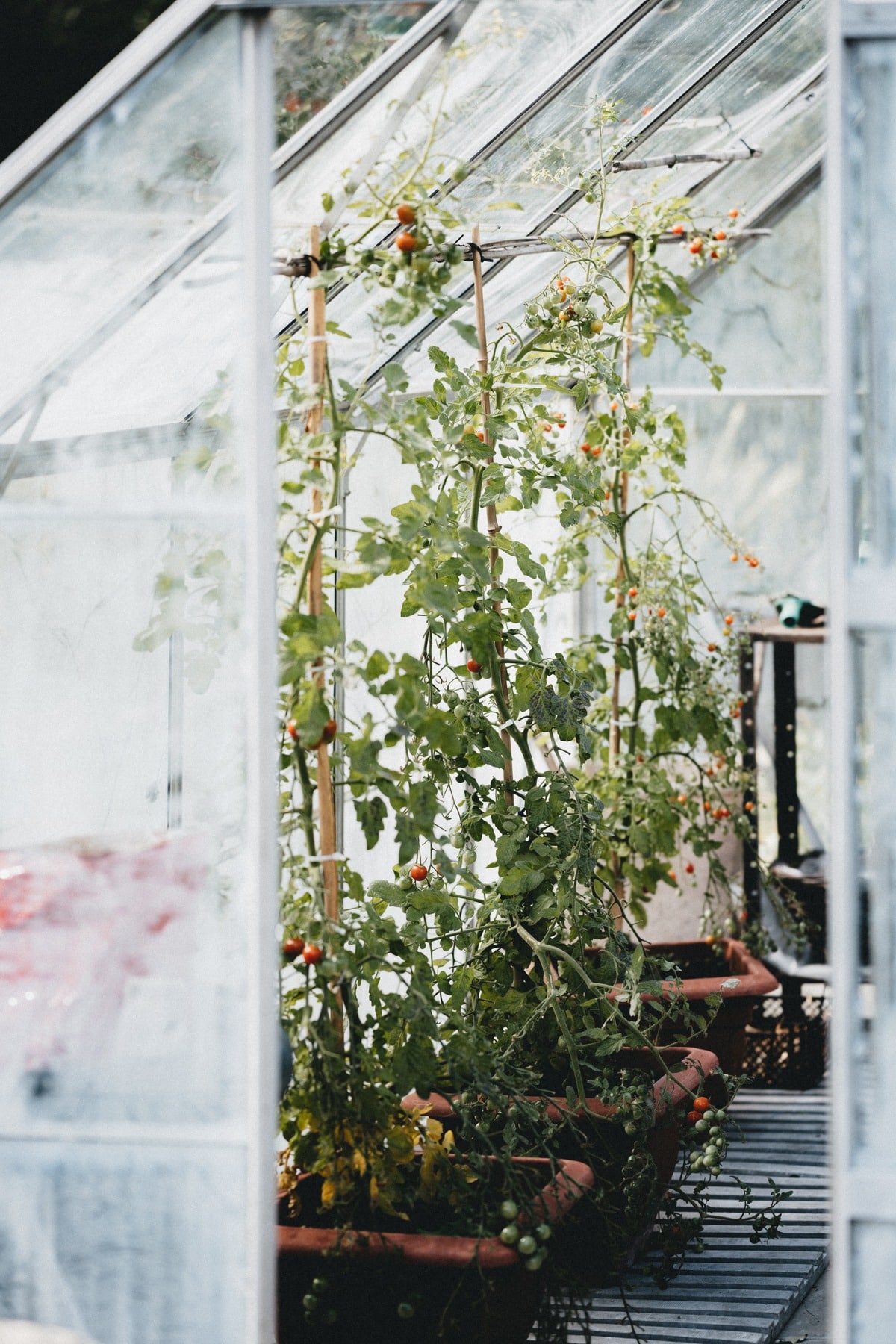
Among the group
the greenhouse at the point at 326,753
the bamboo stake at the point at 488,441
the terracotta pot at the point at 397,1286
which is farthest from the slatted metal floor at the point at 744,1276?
the bamboo stake at the point at 488,441

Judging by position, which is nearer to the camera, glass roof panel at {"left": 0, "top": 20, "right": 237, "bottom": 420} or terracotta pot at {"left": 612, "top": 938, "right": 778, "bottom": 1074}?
glass roof panel at {"left": 0, "top": 20, "right": 237, "bottom": 420}

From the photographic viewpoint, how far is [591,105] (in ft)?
9.27

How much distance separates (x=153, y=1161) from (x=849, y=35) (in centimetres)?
175

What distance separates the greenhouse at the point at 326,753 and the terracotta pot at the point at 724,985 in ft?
1.23

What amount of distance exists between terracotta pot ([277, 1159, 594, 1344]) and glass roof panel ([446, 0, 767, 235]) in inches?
74.7

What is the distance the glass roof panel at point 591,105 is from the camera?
107 inches

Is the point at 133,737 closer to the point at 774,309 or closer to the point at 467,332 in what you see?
the point at 467,332

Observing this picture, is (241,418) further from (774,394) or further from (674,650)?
(774,394)

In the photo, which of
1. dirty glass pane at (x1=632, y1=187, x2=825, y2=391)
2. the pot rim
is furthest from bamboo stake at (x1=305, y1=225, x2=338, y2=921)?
dirty glass pane at (x1=632, y1=187, x2=825, y2=391)

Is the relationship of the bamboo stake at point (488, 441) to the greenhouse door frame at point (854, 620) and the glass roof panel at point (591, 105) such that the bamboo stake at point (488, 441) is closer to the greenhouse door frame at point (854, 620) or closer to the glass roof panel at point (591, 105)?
the glass roof panel at point (591, 105)

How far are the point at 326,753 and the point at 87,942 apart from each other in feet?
1.58

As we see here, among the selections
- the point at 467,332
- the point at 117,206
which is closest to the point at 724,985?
the point at 467,332

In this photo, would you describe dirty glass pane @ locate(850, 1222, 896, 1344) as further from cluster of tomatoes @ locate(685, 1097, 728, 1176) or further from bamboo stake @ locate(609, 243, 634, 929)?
bamboo stake @ locate(609, 243, 634, 929)

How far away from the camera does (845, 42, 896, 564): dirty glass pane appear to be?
66.2 inches
